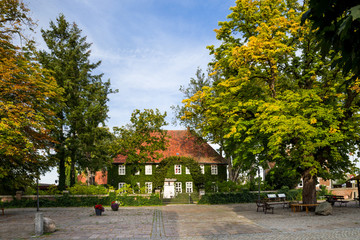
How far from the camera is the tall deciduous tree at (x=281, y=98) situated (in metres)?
15.9

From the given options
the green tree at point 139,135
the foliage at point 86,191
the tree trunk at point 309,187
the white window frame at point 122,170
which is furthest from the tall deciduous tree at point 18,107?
the white window frame at point 122,170

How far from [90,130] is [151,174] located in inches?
476

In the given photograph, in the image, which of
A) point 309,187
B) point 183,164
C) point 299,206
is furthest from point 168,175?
point 309,187

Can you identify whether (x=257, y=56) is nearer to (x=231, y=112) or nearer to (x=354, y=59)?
(x=231, y=112)

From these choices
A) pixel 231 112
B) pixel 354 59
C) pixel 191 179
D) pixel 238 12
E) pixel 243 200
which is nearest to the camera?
pixel 354 59

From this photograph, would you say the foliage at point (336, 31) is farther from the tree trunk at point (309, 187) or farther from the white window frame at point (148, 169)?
the white window frame at point (148, 169)

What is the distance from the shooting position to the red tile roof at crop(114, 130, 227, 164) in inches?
1630

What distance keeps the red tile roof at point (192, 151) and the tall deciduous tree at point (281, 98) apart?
2151 centimetres

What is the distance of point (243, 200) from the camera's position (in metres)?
30.8

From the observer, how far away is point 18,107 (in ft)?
54.2

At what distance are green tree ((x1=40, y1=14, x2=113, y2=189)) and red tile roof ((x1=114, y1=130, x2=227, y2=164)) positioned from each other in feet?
27.1

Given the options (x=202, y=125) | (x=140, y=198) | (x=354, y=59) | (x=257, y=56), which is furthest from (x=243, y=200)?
(x=354, y=59)

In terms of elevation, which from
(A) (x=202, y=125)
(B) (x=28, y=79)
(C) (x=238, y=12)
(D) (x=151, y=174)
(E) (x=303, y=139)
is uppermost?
(C) (x=238, y=12)

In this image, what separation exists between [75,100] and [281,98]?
24.8 metres
